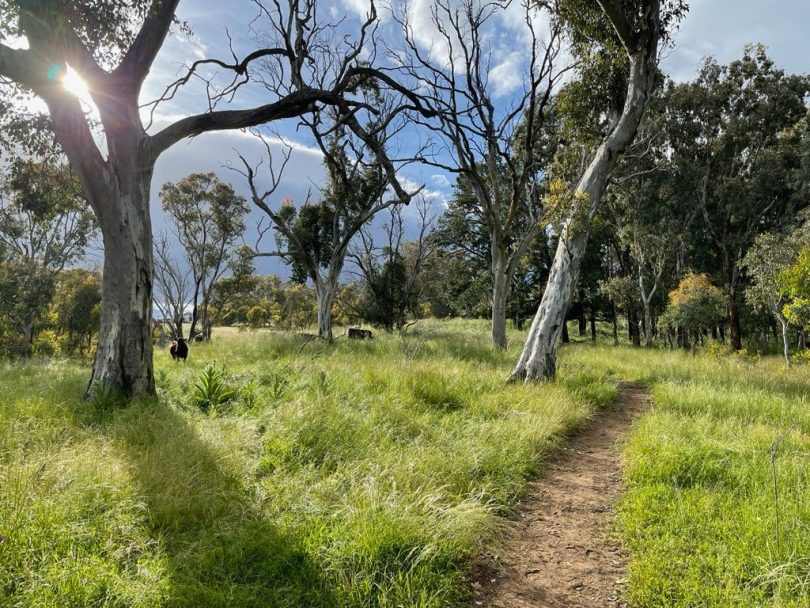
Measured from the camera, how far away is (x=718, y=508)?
122 inches

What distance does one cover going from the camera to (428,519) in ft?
9.15

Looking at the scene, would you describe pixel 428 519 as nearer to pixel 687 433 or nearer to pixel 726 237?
pixel 687 433

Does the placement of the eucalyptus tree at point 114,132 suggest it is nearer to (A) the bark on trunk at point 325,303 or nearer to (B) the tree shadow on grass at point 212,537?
(B) the tree shadow on grass at point 212,537

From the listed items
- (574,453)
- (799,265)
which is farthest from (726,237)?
(574,453)

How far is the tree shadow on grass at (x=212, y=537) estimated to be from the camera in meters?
2.18

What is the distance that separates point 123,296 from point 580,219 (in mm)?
7841

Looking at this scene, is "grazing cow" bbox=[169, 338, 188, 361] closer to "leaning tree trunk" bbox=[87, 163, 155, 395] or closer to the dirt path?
"leaning tree trunk" bbox=[87, 163, 155, 395]

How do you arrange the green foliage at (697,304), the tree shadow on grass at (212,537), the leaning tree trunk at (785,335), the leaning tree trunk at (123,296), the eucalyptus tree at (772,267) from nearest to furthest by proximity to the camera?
1. the tree shadow on grass at (212,537)
2. the leaning tree trunk at (123,296)
3. the leaning tree trunk at (785,335)
4. the eucalyptus tree at (772,267)
5. the green foliage at (697,304)

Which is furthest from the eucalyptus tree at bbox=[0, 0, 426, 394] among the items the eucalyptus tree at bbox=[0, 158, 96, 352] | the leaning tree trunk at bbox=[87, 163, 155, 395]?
the eucalyptus tree at bbox=[0, 158, 96, 352]

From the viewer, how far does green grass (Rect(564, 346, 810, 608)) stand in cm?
231

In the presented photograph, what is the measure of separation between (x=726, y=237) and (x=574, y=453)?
22564 mm

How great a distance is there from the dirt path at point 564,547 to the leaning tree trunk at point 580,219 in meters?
3.38

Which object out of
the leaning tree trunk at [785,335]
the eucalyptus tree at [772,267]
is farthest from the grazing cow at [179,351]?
the leaning tree trunk at [785,335]

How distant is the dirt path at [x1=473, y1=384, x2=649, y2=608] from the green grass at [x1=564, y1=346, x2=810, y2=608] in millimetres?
167
